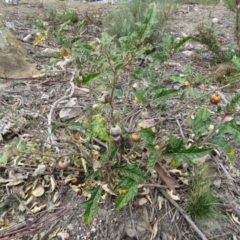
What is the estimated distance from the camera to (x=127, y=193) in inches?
44.4

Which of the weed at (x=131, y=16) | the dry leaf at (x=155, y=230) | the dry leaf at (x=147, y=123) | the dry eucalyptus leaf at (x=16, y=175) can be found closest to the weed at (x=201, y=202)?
the dry leaf at (x=155, y=230)

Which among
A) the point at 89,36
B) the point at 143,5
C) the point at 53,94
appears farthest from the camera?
the point at 143,5

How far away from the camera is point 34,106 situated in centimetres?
200

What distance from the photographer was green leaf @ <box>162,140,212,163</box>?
1124mm

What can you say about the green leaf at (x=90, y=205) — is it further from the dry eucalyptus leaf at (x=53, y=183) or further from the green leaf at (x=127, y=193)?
the dry eucalyptus leaf at (x=53, y=183)

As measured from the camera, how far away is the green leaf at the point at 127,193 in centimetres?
112

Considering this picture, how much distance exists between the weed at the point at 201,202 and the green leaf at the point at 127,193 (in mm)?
329

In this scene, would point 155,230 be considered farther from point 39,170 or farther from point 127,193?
point 39,170

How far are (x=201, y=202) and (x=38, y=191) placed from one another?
707 mm

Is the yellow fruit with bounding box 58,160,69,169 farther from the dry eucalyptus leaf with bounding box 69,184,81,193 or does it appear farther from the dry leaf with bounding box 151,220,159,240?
the dry leaf with bounding box 151,220,159,240

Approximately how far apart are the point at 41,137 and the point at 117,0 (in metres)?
3.94

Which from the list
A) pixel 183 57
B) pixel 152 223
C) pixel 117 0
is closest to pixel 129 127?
pixel 152 223

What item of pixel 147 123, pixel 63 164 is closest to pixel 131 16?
pixel 147 123

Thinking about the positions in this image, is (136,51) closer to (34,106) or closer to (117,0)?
(34,106)
